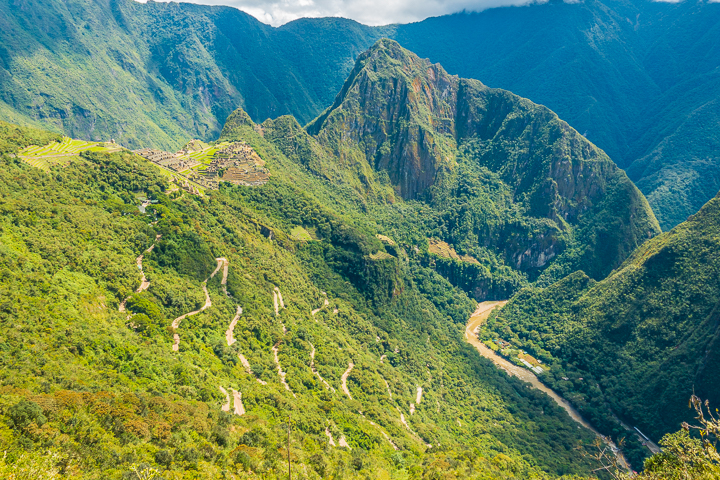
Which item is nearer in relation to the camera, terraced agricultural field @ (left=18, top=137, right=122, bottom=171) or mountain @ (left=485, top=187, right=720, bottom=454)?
terraced agricultural field @ (left=18, top=137, right=122, bottom=171)

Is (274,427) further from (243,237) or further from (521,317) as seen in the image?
(521,317)

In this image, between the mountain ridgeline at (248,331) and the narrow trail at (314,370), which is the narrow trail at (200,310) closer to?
the mountain ridgeline at (248,331)

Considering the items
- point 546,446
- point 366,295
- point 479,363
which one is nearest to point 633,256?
point 479,363

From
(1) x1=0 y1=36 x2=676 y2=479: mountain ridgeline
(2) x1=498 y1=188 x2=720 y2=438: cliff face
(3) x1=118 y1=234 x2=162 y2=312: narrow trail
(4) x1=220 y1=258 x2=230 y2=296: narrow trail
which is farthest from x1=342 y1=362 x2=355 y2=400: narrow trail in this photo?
(2) x1=498 y1=188 x2=720 y2=438: cliff face

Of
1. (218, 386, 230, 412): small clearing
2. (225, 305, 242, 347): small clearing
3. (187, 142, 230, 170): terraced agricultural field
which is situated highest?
(187, 142, 230, 170): terraced agricultural field

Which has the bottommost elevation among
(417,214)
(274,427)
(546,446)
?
(546,446)

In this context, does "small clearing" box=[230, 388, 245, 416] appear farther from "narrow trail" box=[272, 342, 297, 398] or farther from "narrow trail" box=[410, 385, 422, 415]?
"narrow trail" box=[410, 385, 422, 415]

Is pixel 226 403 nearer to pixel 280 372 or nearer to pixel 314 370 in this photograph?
pixel 280 372
